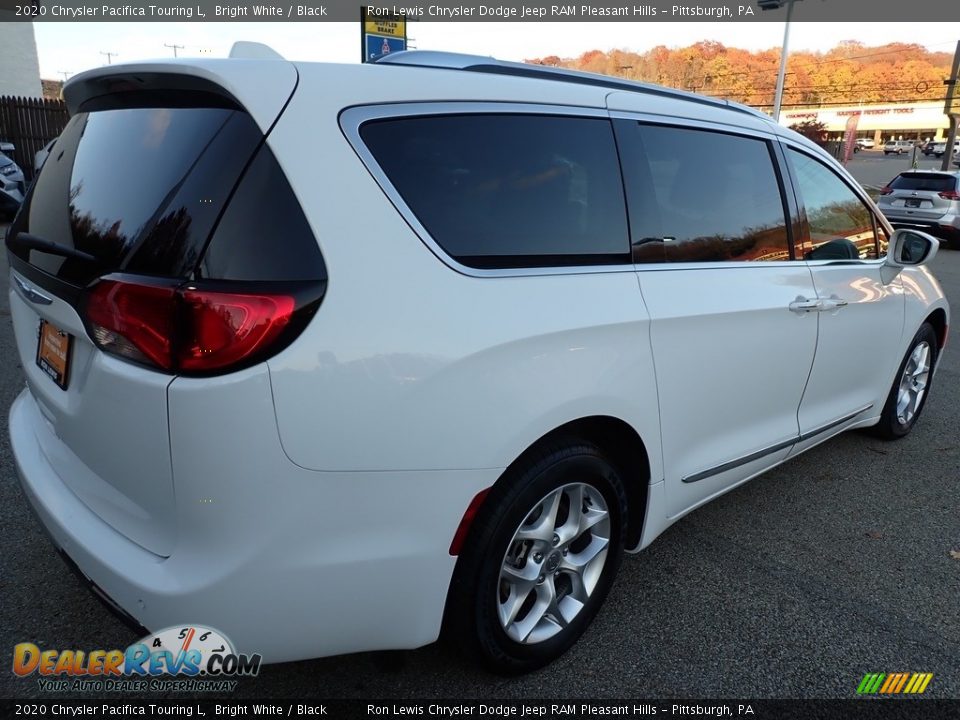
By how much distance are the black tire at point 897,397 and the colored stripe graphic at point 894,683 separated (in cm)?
214

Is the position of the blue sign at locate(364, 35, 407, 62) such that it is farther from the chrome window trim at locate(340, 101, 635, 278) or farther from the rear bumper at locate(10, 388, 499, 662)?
the rear bumper at locate(10, 388, 499, 662)

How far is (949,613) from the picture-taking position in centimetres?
264

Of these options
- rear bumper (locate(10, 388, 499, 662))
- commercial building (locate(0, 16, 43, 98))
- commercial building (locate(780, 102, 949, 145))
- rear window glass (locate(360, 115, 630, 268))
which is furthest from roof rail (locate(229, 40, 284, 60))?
commercial building (locate(780, 102, 949, 145))

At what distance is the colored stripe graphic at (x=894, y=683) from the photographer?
2.24 m

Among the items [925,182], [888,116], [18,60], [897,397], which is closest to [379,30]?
[925,182]

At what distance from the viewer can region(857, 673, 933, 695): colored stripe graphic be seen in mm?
2242

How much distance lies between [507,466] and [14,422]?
1.73m

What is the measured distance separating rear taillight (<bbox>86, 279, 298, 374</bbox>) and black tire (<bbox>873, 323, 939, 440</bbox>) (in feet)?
12.4

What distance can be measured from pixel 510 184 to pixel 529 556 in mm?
1134

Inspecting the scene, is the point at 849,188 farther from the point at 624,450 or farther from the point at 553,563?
the point at 553,563

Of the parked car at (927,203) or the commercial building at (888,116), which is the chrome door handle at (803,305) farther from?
the commercial building at (888,116)

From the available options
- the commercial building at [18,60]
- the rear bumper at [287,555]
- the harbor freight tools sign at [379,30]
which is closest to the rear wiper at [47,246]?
the rear bumper at [287,555]

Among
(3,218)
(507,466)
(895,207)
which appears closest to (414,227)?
(507,466)

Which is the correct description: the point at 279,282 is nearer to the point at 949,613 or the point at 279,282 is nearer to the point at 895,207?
the point at 949,613
